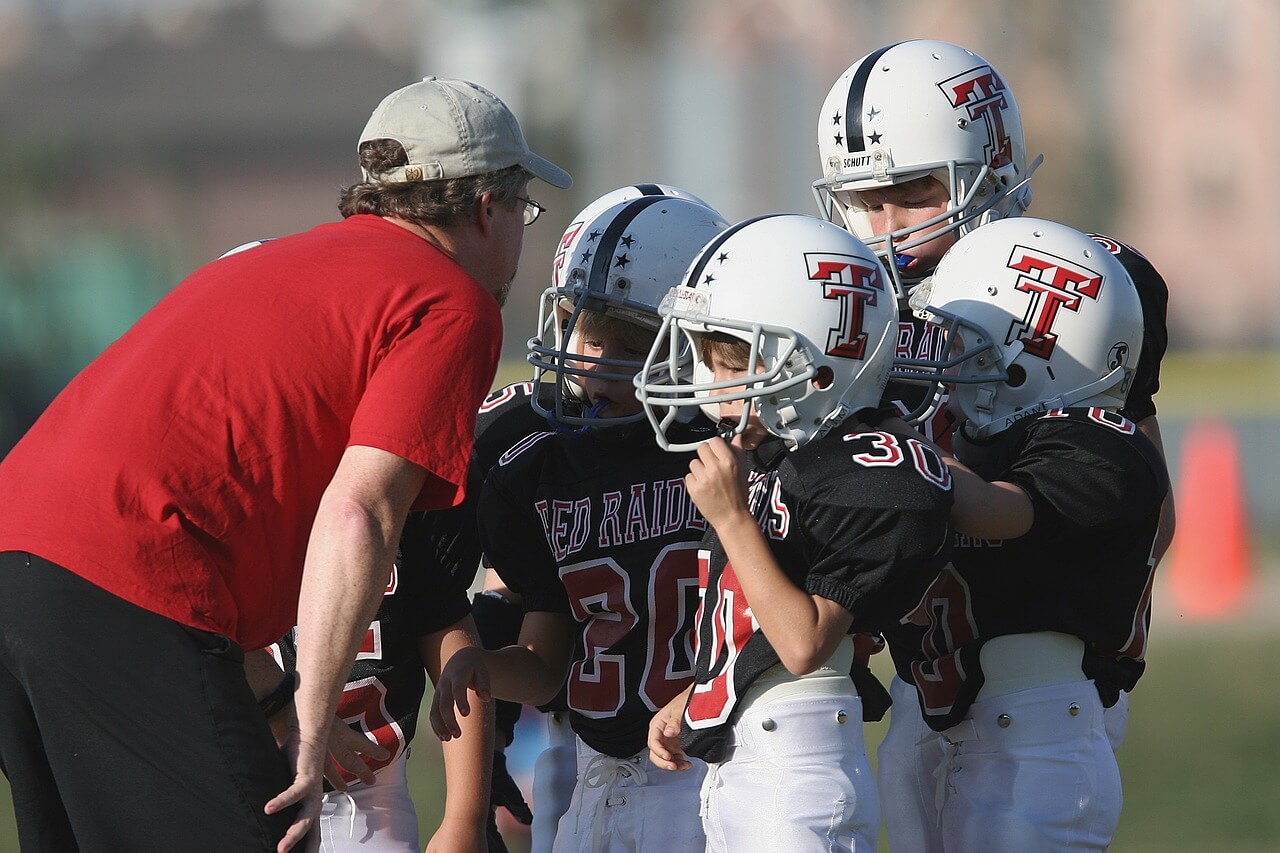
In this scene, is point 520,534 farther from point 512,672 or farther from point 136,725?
point 136,725

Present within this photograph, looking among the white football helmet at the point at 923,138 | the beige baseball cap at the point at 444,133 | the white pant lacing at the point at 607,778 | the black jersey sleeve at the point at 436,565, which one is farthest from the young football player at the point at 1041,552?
the black jersey sleeve at the point at 436,565

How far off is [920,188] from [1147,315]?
62 cm

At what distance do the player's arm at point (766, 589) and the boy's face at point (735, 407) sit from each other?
0.18 m

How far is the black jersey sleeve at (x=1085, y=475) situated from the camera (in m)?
3.16

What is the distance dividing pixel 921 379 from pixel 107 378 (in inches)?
62.7

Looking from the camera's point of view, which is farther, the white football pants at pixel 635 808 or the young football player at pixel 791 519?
the white football pants at pixel 635 808

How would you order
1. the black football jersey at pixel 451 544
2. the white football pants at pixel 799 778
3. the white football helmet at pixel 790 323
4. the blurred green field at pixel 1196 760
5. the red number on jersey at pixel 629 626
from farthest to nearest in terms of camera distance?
the blurred green field at pixel 1196 760, the black football jersey at pixel 451 544, the red number on jersey at pixel 629 626, the white football helmet at pixel 790 323, the white football pants at pixel 799 778

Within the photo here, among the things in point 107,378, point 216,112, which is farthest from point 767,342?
point 216,112

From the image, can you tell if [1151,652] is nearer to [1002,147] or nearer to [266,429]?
[1002,147]

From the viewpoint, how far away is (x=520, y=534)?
3721 mm

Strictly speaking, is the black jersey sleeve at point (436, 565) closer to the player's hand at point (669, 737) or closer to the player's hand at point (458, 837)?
the player's hand at point (458, 837)

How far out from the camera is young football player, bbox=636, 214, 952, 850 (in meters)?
2.89

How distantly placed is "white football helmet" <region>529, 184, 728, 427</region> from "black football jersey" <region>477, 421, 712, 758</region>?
0.12 metres

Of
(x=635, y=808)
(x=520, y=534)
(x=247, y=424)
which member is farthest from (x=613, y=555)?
(x=247, y=424)
